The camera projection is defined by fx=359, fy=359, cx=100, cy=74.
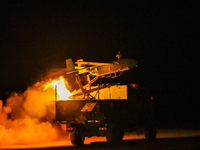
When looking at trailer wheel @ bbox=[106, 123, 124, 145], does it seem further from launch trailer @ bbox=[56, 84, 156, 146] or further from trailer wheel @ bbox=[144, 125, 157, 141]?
trailer wheel @ bbox=[144, 125, 157, 141]

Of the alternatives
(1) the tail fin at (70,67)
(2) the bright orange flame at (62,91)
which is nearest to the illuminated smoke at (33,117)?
(2) the bright orange flame at (62,91)

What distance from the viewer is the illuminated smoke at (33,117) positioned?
2084 cm

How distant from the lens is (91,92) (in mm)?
18859

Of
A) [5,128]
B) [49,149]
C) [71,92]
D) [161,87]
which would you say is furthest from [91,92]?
[161,87]

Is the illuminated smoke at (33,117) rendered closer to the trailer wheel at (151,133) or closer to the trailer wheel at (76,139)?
the trailer wheel at (76,139)

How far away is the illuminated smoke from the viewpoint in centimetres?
2084

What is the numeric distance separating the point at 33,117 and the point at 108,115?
7702 millimetres

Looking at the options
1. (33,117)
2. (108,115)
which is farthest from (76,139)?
(33,117)

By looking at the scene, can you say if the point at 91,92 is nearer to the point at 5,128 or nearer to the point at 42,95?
the point at 42,95

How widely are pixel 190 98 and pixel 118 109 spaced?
34.5 metres

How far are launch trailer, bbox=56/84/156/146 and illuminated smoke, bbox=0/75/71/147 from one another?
4313 mm

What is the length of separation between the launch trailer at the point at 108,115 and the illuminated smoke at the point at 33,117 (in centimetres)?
431

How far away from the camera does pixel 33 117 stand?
72.7 ft

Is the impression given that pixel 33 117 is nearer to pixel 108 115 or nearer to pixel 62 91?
pixel 62 91
